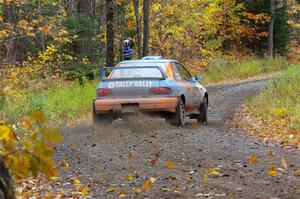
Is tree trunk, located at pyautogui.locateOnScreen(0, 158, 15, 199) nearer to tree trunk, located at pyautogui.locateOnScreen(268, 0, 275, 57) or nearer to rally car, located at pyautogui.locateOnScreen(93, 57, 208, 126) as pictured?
rally car, located at pyautogui.locateOnScreen(93, 57, 208, 126)

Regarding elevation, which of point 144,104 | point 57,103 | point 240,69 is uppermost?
point 144,104

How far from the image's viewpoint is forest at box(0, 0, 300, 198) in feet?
13.4

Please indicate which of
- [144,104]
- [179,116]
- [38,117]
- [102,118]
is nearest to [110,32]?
[102,118]

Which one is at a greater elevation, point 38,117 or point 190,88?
point 38,117

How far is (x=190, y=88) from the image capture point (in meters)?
13.4

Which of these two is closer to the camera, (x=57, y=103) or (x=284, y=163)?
(x=284, y=163)

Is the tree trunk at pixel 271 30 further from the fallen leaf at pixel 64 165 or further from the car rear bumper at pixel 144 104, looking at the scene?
the fallen leaf at pixel 64 165

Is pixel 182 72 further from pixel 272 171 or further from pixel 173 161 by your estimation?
pixel 272 171

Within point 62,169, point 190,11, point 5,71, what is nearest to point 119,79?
point 62,169

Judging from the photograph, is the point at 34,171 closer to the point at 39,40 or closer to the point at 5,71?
the point at 5,71

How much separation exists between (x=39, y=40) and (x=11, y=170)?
71.9 ft

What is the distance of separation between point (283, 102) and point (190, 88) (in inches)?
116

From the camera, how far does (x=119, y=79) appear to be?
12227 mm

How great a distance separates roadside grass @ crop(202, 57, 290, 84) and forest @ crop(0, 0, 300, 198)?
0.06 meters
